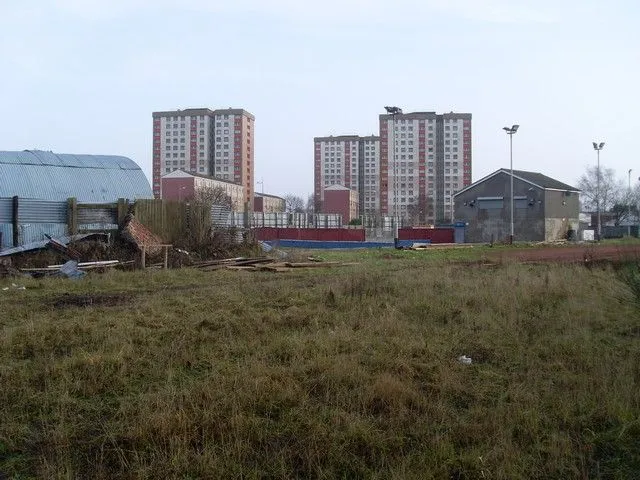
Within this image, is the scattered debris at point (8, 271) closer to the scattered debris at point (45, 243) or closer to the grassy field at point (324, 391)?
the scattered debris at point (45, 243)

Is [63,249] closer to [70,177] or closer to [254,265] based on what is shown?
[254,265]

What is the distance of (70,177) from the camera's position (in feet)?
80.2

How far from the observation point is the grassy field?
415 centimetres

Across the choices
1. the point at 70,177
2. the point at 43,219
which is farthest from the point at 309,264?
the point at 70,177

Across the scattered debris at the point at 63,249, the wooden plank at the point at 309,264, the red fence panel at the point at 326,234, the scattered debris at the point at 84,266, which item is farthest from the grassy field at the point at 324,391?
the red fence panel at the point at 326,234

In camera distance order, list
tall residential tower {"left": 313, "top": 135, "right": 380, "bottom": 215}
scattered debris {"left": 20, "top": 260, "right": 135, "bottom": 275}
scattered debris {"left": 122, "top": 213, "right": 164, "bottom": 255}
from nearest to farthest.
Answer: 1. scattered debris {"left": 20, "top": 260, "right": 135, "bottom": 275}
2. scattered debris {"left": 122, "top": 213, "right": 164, "bottom": 255}
3. tall residential tower {"left": 313, "top": 135, "right": 380, "bottom": 215}

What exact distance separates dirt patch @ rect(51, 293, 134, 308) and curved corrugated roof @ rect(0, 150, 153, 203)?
37.6ft

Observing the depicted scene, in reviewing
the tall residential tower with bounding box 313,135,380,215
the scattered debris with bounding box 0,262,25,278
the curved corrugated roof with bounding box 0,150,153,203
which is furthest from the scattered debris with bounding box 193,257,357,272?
the tall residential tower with bounding box 313,135,380,215

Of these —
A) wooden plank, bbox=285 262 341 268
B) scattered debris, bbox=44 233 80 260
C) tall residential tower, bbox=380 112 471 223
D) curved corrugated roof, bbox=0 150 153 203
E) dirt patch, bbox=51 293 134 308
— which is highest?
tall residential tower, bbox=380 112 471 223

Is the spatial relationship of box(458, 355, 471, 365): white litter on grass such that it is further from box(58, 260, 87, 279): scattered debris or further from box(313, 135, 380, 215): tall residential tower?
box(313, 135, 380, 215): tall residential tower

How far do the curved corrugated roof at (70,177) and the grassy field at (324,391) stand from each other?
1384 cm

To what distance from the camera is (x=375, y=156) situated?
142 metres

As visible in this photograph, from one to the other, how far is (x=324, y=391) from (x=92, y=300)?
8175 millimetres

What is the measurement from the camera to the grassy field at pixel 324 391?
4.15 m
